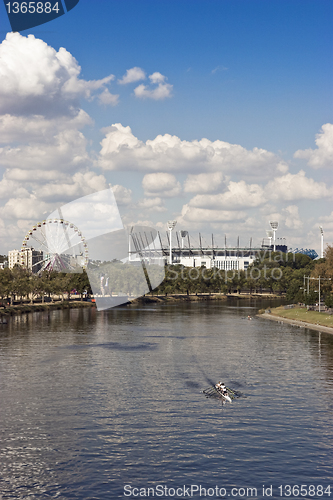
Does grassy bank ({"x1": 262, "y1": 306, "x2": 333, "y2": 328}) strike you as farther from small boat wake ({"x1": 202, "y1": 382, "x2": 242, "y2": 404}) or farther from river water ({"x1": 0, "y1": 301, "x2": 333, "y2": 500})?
small boat wake ({"x1": 202, "y1": 382, "x2": 242, "y2": 404})

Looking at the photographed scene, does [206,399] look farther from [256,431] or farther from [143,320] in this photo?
[143,320]

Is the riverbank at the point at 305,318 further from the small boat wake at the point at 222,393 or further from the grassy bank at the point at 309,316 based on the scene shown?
the small boat wake at the point at 222,393

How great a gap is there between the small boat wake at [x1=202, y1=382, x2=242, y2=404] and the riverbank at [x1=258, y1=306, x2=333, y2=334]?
2667 inches

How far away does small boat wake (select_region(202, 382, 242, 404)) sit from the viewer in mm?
56500

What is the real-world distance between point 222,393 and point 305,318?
9549 cm

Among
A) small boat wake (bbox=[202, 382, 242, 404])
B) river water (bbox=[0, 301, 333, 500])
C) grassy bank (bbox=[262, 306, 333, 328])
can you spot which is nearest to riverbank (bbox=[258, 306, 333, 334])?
grassy bank (bbox=[262, 306, 333, 328])

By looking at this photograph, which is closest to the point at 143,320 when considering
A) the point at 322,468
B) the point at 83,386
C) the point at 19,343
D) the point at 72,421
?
the point at 19,343

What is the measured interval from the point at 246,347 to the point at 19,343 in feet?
136

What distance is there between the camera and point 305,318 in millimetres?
147000

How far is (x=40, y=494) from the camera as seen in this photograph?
34.8 metres

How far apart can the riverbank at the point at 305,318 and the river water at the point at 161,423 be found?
1462 inches

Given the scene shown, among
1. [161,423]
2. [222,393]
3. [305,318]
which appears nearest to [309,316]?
[305,318]

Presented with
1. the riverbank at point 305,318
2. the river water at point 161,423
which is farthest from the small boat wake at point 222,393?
the riverbank at point 305,318

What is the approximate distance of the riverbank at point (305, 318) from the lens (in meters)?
129
